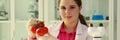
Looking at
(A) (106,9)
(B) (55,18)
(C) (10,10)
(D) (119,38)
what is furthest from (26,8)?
(D) (119,38)

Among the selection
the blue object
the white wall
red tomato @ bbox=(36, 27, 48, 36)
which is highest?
the white wall

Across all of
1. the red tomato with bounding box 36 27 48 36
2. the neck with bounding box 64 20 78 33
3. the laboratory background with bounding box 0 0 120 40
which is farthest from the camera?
the laboratory background with bounding box 0 0 120 40

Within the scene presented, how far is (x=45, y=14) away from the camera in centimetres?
193

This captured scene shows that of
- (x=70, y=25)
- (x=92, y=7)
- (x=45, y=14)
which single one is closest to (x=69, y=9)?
(x=70, y=25)

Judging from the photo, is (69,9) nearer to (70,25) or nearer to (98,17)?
(70,25)

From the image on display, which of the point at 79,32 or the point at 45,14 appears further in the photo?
the point at 45,14

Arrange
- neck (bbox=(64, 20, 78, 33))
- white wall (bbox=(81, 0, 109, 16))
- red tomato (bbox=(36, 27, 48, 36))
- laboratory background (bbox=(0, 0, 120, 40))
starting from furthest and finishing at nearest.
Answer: white wall (bbox=(81, 0, 109, 16)), laboratory background (bbox=(0, 0, 120, 40)), neck (bbox=(64, 20, 78, 33)), red tomato (bbox=(36, 27, 48, 36))

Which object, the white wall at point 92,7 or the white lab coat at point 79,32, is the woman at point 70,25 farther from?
the white wall at point 92,7

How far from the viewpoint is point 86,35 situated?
0.76 m

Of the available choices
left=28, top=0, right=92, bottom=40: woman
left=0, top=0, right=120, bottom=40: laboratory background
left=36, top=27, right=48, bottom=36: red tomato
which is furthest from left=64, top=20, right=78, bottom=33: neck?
left=0, top=0, right=120, bottom=40: laboratory background

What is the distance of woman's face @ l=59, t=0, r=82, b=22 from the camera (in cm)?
74

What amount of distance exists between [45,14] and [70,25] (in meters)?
1.16

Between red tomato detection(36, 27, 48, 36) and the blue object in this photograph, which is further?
the blue object

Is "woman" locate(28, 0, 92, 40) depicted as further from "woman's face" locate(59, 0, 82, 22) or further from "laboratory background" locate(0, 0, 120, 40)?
"laboratory background" locate(0, 0, 120, 40)
